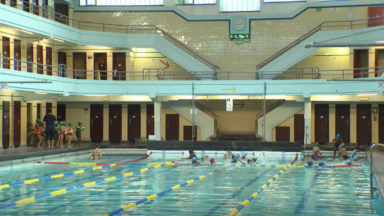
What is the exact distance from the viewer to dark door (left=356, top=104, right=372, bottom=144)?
29.7m

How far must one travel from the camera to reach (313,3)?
30266 millimetres

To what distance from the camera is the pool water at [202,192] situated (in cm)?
1083

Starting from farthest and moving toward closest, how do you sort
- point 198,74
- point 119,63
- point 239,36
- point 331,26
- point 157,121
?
point 239,36, point 119,63, point 331,26, point 198,74, point 157,121

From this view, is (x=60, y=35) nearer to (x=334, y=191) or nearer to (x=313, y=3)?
(x=313, y=3)

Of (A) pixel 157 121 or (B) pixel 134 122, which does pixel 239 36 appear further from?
(B) pixel 134 122

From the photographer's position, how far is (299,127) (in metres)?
30.0

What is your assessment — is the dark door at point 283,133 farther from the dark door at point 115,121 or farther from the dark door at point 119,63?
A: the dark door at point 119,63

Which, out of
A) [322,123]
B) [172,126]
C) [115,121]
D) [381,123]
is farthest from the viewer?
[115,121]

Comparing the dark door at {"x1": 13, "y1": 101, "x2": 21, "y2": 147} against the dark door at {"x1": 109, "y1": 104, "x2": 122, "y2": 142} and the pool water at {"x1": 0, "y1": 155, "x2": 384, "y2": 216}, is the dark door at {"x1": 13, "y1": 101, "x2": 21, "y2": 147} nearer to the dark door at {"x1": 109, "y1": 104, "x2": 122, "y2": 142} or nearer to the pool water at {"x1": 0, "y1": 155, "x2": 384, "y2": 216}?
→ the pool water at {"x1": 0, "y1": 155, "x2": 384, "y2": 216}

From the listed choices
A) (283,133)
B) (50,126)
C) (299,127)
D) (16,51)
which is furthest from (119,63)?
(299,127)

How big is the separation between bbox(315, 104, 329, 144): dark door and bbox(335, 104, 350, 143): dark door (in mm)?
669

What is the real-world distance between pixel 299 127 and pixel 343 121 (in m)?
2.81

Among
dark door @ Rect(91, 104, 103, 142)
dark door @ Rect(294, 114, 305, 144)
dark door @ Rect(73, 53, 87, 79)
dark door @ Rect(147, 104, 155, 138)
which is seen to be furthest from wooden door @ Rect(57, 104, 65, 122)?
dark door @ Rect(294, 114, 305, 144)

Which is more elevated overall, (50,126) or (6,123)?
(6,123)
